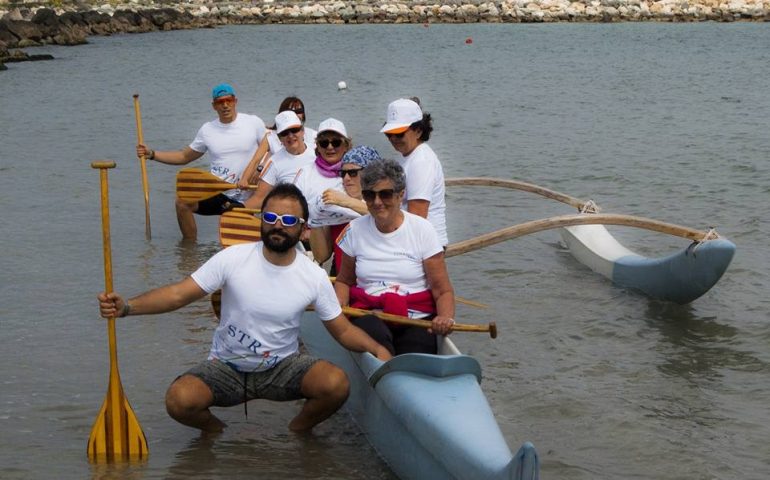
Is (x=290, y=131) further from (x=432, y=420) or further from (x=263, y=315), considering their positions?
(x=432, y=420)

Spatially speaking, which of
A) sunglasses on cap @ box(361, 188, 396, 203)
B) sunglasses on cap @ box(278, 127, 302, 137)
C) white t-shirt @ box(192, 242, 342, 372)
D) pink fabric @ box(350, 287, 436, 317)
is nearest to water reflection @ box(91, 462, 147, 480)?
white t-shirt @ box(192, 242, 342, 372)

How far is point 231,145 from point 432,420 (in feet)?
18.8

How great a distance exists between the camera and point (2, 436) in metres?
6.62

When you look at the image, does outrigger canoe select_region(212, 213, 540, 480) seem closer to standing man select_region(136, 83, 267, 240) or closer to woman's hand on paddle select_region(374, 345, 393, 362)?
woman's hand on paddle select_region(374, 345, 393, 362)

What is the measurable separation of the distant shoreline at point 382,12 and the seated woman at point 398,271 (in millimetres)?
52861

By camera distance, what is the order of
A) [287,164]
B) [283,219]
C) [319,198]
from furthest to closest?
[287,164], [319,198], [283,219]

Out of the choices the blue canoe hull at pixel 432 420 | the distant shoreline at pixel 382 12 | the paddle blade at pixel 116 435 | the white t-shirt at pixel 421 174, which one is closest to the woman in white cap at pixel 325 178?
the white t-shirt at pixel 421 174

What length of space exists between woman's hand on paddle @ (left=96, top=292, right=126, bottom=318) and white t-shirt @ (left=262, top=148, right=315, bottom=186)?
11.1 ft

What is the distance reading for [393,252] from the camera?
6.43 metres

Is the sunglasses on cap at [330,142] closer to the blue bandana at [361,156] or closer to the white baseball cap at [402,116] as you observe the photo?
the blue bandana at [361,156]

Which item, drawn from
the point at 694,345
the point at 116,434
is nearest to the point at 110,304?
the point at 116,434

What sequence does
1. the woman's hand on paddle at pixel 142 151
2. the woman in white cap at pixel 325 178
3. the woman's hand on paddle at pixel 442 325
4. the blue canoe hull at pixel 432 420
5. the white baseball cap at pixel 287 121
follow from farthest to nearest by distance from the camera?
1. the woman's hand on paddle at pixel 142 151
2. the white baseball cap at pixel 287 121
3. the woman in white cap at pixel 325 178
4. the woman's hand on paddle at pixel 442 325
5. the blue canoe hull at pixel 432 420

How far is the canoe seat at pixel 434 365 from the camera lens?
5836mm

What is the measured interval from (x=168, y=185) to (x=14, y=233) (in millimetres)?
3961
